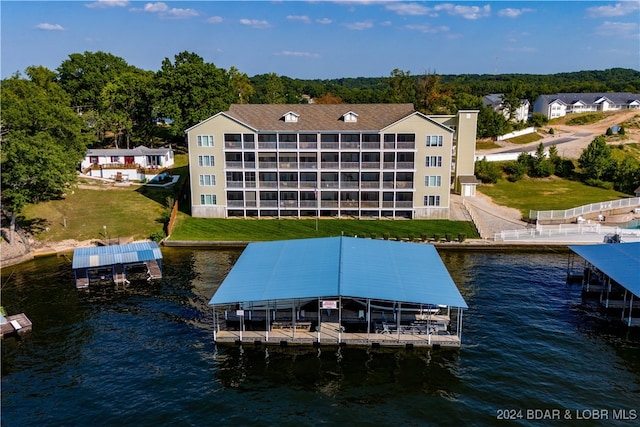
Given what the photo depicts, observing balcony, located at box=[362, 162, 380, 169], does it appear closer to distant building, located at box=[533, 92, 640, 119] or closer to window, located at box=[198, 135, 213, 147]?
window, located at box=[198, 135, 213, 147]

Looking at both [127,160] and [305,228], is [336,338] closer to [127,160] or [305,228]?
[305,228]

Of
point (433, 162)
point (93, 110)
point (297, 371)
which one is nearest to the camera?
point (297, 371)

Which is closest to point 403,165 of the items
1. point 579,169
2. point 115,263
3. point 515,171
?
point 515,171

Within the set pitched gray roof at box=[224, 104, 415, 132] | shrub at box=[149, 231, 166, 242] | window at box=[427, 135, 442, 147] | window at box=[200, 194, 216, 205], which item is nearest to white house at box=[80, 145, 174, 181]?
window at box=[200, 194, 216, 205]

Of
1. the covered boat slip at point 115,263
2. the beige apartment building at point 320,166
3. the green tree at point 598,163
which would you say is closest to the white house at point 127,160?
the beige apartment building at point 320,166

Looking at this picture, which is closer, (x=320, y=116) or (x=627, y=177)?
(x=320, y=116)

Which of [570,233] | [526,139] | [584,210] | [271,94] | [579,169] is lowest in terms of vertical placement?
[570,233]
